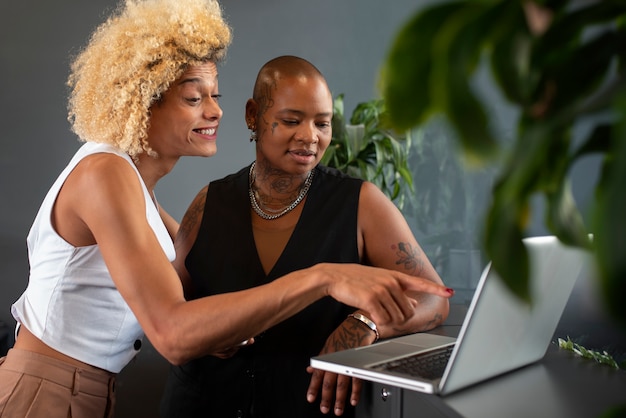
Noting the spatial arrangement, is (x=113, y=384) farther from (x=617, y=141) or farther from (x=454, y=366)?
(x=617, y=141)

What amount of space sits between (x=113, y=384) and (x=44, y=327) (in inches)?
9.6

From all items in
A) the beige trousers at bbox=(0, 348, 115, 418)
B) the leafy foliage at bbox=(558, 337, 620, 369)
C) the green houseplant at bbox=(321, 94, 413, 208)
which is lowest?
the beige trousers at bbox=(0, 348, 115, 418)

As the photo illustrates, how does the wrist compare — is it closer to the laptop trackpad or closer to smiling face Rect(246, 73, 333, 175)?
the laptop trackpad

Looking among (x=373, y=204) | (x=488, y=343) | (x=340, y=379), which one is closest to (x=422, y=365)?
(x=488, y=343)

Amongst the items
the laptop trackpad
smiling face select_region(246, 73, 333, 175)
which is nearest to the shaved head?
smiling face select_region(246, 73, 333, 175)

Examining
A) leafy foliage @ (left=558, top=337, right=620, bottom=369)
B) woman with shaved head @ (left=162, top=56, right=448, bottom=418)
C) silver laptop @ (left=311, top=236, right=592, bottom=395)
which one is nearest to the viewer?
silver laptop @ (left=311, top=236, right=592, bottom=395)

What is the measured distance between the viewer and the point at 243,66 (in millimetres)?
4086

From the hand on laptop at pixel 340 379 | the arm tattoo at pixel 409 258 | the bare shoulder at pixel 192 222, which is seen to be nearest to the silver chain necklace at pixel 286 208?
the bare shoulder at pixel 192 222

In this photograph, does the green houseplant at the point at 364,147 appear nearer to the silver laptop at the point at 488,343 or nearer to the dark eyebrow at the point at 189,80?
the dark eyebrow at the point at 189,80

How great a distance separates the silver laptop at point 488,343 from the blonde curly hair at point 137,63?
2.92 ft

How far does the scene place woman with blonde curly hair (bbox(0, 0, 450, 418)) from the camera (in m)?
1.35

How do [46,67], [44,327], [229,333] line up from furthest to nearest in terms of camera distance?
[46,67] < [44,327] < [229,333]

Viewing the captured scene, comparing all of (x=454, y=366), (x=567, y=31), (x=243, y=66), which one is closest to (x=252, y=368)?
(x=454, y=366)

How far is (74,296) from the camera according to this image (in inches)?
65.7
